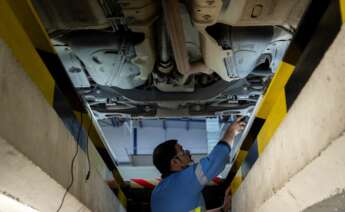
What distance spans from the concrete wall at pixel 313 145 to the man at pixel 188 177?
87 cm

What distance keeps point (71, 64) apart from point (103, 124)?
1892mm

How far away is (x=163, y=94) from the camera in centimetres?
433

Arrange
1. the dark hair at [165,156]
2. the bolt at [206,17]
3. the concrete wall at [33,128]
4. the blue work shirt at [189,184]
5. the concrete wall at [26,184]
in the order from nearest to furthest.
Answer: the concrete wall at [33,128]
the concrete wall at [26,184]
the bolt at [206,17]
the blue work shirt at [189,184]
the dark hair at [165,156]

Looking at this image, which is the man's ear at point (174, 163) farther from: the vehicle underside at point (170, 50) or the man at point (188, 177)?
the vehicle underside at point (170, 50)

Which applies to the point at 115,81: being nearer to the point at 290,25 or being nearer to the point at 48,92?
the point at 290,25

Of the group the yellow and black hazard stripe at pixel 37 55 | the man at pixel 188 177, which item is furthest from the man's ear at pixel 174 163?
the yellow and black hazard stripe at pixel 37 55

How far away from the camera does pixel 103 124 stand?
5633 millimetres

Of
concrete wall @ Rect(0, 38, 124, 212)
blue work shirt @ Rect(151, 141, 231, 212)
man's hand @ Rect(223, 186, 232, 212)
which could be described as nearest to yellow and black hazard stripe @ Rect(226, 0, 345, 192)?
blue work shirt @ Rect(151, 141, 231, 212)

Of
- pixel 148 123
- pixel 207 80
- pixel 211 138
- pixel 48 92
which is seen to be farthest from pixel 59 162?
pixel 148 123

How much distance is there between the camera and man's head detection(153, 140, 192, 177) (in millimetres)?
3787

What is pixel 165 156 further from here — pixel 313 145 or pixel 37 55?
pixel 313 145

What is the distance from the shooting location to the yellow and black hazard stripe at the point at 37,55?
1497 mm

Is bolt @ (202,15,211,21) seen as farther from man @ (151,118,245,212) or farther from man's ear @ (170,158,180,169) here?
man's ear @ (170,158,180,169)

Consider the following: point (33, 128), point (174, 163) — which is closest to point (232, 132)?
point (174, 163)
